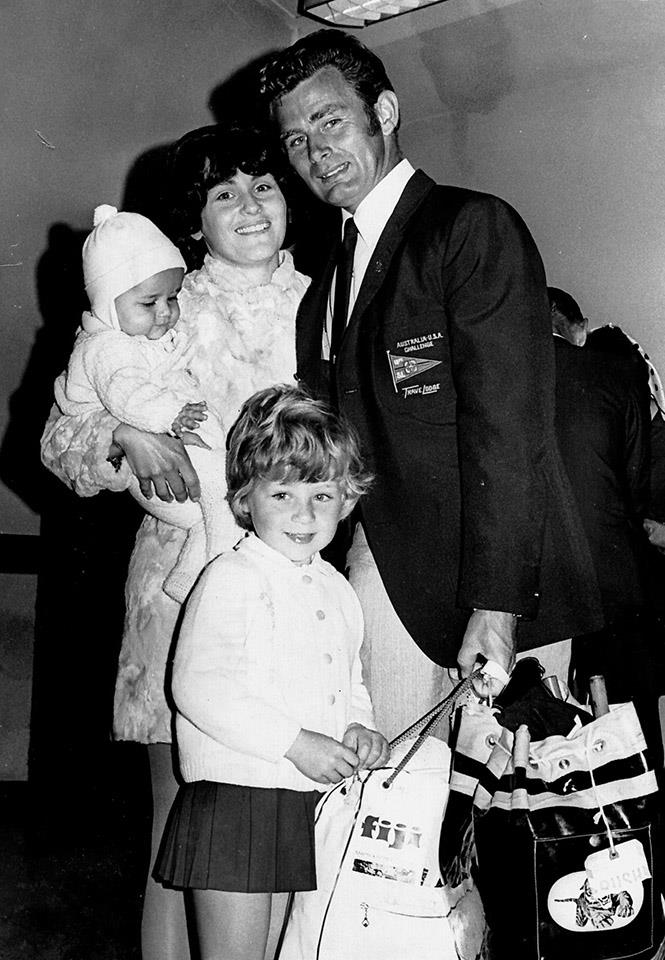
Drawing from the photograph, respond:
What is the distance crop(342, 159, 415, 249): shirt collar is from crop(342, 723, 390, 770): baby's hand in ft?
2.93

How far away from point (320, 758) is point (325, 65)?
1.28 m

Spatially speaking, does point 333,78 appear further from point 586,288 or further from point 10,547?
point 10,547

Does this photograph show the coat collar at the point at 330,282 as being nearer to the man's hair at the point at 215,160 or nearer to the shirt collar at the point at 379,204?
the shirt collar at the point at 379,204

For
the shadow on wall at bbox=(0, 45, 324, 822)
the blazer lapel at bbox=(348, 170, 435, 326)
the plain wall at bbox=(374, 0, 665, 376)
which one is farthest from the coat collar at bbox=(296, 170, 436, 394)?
the plain wall at bbox=(374, 0, 665, 376)

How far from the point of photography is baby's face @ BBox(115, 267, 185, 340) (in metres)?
1.97

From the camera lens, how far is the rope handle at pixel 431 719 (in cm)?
158

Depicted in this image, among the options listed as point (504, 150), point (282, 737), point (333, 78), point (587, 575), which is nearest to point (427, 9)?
point (504, 150)

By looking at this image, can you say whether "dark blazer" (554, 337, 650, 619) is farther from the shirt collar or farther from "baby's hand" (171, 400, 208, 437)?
"baby's hand" (171, 400, 208, 437)

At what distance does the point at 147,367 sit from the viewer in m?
1.95

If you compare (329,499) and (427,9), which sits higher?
(427,9)

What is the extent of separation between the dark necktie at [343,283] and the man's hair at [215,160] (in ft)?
0.82

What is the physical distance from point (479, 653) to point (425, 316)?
58 centimetres

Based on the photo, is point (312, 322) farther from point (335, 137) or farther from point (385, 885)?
point (385, 885)

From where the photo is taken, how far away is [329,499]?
5.64ft
